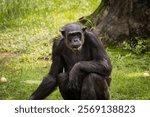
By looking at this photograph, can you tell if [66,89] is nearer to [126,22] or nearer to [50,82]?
[50,82]

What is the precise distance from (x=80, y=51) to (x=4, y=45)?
16.5ft

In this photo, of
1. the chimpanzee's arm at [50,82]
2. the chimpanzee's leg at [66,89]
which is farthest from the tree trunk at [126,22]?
the chimpanzee's leg at [66,89]

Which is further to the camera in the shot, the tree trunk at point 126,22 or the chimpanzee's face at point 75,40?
the tree trunk at point 126,22

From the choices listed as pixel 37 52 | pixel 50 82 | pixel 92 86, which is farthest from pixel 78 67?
pixel 37 52

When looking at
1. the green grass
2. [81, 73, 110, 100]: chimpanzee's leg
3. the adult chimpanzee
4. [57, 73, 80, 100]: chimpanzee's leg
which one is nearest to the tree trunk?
the green grass

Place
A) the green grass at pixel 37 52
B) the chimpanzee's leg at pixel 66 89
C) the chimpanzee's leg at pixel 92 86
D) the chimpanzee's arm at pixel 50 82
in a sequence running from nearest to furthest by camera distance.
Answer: the chimpanzee's leg at pixel 92 86 < the chimpanzee's leg at pixel 66 89 < the chimpanzee's arm at pixel 50 82 < the green grass at pixel 37 52

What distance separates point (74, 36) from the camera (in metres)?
7.08

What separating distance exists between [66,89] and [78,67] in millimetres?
374

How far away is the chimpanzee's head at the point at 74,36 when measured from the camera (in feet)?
23.0

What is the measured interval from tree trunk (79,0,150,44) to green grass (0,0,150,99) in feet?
1.30

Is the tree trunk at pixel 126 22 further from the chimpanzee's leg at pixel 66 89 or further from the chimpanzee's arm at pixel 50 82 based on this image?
the chimpanzee's leg at pixel 66 89

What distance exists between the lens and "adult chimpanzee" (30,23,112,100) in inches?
275

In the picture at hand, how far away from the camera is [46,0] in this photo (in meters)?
15.4

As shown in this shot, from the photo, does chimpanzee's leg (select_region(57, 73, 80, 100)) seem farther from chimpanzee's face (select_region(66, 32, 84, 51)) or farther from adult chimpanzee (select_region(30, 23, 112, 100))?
chimpanzee's face (select_region(66, 32, 84, 51))
